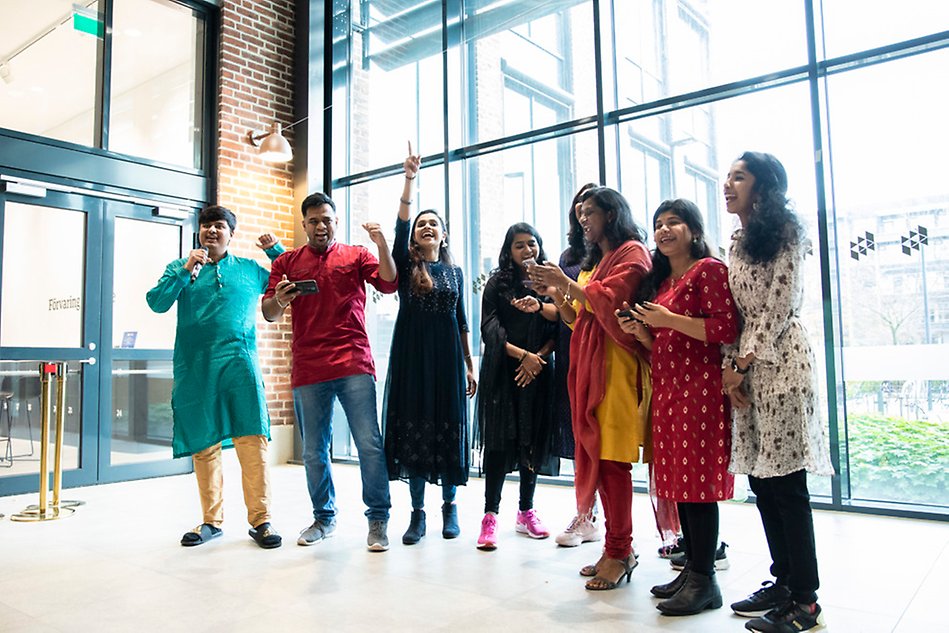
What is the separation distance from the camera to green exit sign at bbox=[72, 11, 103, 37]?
196 inches

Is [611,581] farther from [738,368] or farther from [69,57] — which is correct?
[69,57]

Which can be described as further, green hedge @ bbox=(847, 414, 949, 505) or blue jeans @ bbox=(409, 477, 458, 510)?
green hedge @ bbox=(847, 414, 949, 505)

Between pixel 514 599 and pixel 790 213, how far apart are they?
4.75 ft

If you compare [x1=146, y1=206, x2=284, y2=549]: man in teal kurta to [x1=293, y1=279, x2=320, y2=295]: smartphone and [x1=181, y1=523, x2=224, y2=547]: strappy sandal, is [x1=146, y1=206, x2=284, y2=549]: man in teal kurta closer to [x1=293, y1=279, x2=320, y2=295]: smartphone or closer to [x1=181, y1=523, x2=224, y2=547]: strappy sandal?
[x1=181, y1=523, x2=224, y2=547]: strappy sandal

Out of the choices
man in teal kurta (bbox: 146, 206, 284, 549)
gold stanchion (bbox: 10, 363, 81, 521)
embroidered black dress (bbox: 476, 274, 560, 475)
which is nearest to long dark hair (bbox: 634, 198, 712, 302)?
embroidered black dress (bbox: 476, 274, 560, 475)

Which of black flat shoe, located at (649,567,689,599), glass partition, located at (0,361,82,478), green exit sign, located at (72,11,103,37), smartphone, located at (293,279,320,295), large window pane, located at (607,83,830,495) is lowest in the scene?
black flat shoe, located at (649,567,689,599)

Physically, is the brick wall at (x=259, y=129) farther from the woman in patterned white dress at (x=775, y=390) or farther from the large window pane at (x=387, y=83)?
the woman in patterned white dress at (x=775, y=390)

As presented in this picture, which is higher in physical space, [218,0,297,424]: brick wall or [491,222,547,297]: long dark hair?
[218,0,297,424]: brick wall

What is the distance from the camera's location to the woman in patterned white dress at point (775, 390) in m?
1.94

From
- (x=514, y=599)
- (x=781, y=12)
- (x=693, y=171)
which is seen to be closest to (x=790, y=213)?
(x=514, y=599)

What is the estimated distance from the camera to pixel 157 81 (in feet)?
17.7

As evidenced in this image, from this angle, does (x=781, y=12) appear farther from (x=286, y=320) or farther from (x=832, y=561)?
(x=286, y=320)

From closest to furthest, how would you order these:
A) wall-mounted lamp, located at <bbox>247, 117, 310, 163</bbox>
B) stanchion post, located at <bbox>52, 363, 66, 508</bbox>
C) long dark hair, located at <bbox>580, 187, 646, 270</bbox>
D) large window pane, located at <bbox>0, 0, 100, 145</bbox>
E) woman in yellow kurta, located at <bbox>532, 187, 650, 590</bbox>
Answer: woman in yellow kurta, located at <bbox>532, 187, 650, 590</bbox> → long dark hair, located at <bbox>580, 187, 646, 270</bbox> → stanchion post, located at <bbox>52, 363, 66, 508</bbox> → large window pane, located at <bbox>0, 0, 100, 145</bbox> → wall-mounted lamp, located at <bbox>247, 117, 310, 163</bbox>

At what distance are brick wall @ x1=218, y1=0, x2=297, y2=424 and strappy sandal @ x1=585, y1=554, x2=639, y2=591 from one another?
3874mm
